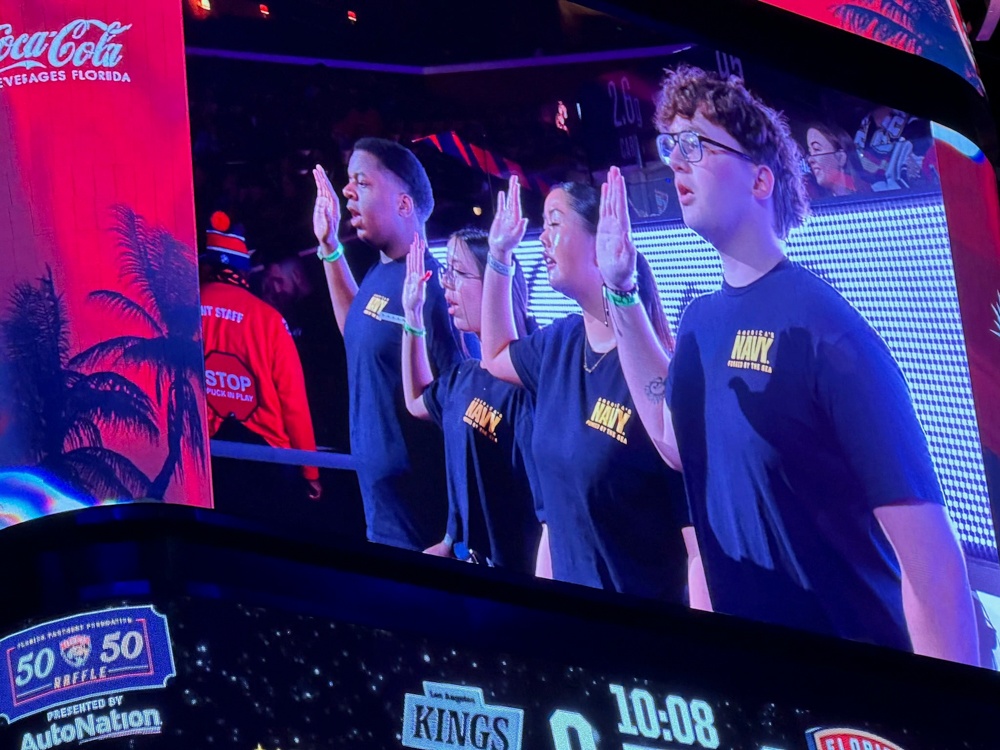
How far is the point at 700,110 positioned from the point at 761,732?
236 cm

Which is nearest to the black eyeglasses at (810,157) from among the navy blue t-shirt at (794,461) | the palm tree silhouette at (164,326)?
the navy blue t-shirt at (794,461)

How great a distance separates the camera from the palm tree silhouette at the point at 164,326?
536 cm

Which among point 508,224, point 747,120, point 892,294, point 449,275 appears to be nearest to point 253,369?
point 449,275

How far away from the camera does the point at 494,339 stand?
5.67 meters

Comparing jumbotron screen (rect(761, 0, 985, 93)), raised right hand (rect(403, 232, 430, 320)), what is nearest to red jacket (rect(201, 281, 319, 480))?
raised right hand (rect(403, 232, 430, 320))

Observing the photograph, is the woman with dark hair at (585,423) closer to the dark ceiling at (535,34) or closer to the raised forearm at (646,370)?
the raised forearm at (646,370)

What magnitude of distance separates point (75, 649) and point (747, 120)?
10.3 feet

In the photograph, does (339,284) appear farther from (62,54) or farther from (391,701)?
(391,701)

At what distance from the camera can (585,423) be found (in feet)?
18.1

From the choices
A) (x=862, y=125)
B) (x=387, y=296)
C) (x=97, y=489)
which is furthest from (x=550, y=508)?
(x=862, y=125)

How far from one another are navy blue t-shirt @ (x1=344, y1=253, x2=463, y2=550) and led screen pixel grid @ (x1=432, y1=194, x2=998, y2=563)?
25 centimetres

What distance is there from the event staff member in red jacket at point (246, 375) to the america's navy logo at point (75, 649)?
822 mm

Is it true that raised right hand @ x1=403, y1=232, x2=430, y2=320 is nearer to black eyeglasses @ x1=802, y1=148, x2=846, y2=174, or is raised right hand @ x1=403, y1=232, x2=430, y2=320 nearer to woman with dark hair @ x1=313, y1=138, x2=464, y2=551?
woman with dark hair @ x1=313, y1=138, x2=464, y2=551

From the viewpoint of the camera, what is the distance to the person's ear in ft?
18.8
